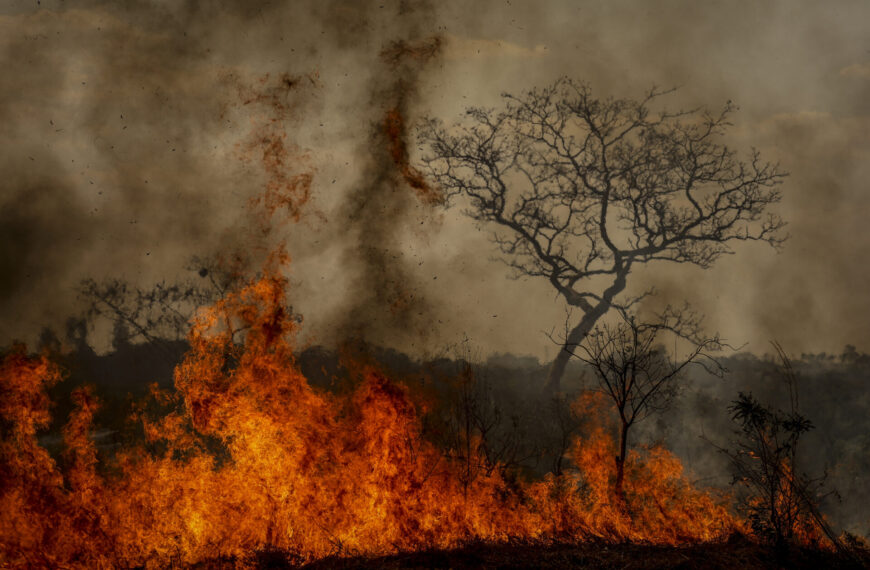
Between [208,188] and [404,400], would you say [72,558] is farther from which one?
[208,188]

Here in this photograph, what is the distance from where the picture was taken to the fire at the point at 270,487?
35.4ft

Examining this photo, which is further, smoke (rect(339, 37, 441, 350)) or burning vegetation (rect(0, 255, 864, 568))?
smoke (rect(339, 37, 441, 350))

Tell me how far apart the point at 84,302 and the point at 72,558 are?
8415mm

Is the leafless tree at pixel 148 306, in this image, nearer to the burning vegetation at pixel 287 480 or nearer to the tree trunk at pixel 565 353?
the burning vegetation at pixel 287 480

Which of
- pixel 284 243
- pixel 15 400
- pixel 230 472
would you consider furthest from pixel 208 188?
pixel 230 472

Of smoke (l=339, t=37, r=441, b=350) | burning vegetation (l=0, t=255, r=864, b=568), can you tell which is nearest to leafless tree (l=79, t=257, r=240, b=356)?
smoke (l=339, t=37, r=441, b=350)

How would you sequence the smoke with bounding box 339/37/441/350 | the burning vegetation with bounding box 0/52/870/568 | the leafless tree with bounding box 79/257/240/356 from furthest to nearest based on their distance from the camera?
the leafless tree with bounding box 79/257/240/356 < the smoke with bounding box 339/37/441/350 < the burning vegetation with bounding box 0/52/870/568

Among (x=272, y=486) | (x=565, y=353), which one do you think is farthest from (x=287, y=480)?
(x=565, y=353)

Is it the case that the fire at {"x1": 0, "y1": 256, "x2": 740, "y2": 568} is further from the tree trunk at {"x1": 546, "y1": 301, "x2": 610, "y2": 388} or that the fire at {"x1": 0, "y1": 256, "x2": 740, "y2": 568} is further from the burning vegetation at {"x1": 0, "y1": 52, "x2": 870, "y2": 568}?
the tree trunk at {"x1": 546, "y1": 301, "x2": 610, "y2": 388}

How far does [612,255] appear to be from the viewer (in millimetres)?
17000

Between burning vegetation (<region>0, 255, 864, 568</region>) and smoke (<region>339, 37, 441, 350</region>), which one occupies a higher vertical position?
smoke (<region>339, 37, 441, 350</region>)

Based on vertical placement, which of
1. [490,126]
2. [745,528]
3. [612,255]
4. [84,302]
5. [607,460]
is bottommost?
[745,528]

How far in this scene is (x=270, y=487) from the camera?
11102mm

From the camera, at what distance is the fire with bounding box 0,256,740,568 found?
10.8 meters
